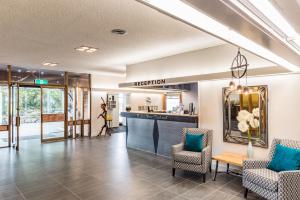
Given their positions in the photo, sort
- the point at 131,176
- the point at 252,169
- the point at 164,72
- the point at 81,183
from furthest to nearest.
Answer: the point at 164,72, the point at 131,176, the point at 81,183, the point at 252,169

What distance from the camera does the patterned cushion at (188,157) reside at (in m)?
3.99

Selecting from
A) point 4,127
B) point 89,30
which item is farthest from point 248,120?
point 4,127

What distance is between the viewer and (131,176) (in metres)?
4.25

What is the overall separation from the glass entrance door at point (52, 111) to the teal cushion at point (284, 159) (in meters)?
7.70

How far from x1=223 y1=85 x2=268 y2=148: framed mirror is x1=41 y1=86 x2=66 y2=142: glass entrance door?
676 cm

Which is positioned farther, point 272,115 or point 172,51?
point 172,51

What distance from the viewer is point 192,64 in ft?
17.0

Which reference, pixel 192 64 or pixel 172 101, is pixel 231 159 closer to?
pixel 192 64

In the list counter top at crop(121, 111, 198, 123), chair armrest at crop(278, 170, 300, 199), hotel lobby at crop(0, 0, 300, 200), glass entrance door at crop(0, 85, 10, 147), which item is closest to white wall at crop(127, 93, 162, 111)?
counter top at crop(121, 111, 198, 123)

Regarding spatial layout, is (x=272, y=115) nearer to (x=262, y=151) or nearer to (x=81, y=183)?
(x=262, y=151)

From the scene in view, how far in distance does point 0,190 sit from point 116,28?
3491mm

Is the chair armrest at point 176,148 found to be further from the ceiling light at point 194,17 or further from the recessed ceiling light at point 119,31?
the ceiling light at point 194,17

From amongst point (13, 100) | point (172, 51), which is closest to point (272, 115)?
point (172, 51)

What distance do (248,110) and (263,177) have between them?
1.57 metres
